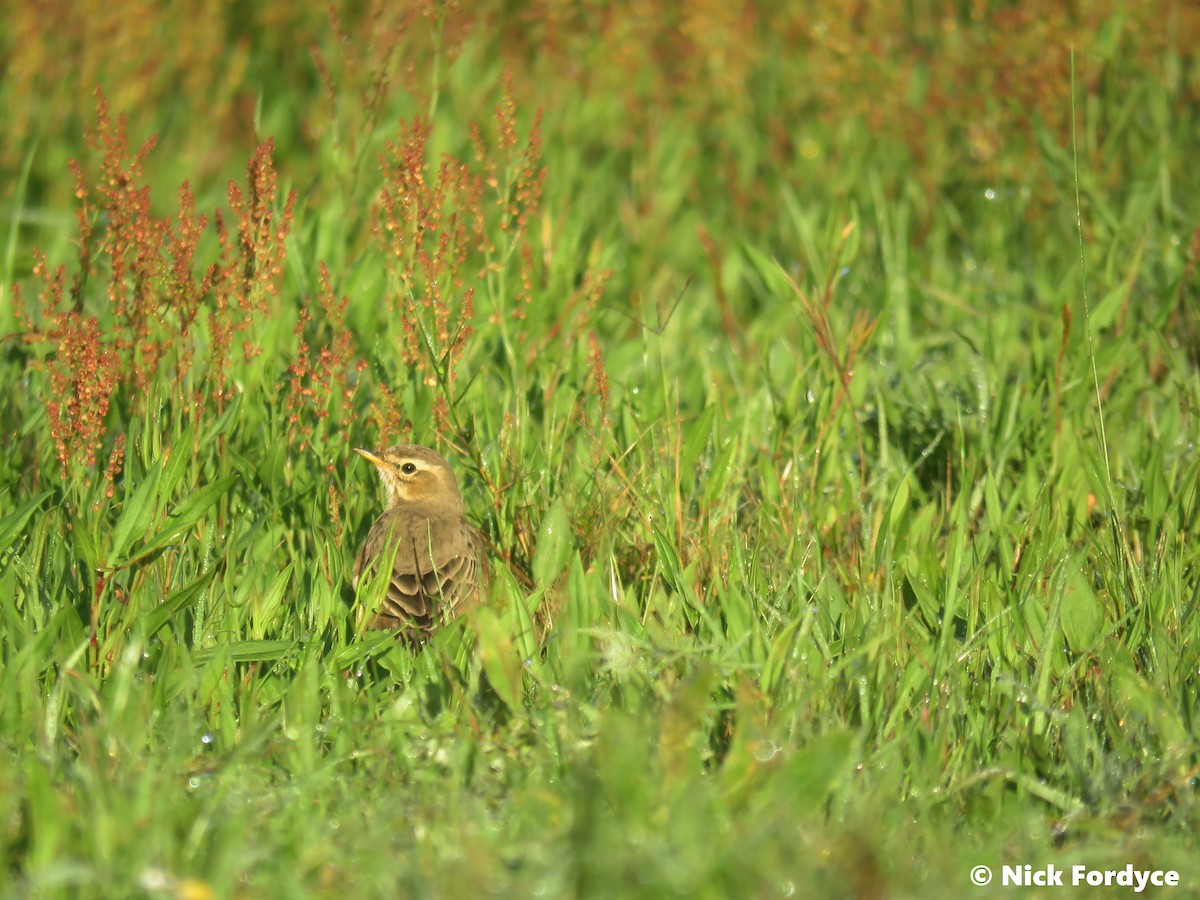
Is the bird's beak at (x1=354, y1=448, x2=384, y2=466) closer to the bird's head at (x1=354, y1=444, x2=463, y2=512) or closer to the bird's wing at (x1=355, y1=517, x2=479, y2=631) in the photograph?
the bird's head at (x1=354, y1=444, x2=463, y2=512)

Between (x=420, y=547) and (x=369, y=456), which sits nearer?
(x=420, y=547)

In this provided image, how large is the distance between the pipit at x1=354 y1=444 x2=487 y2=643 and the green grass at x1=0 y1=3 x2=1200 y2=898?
0.13m

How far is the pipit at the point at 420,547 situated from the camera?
4.69m

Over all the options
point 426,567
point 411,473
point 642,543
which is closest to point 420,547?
point 426,567

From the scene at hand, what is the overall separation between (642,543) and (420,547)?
762 millimetres

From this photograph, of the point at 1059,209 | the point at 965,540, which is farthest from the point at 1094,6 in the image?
the point at 965,540

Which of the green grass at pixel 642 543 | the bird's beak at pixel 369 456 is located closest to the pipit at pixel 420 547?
the bird's beak at pixel 369 456

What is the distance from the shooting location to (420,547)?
4910 mm

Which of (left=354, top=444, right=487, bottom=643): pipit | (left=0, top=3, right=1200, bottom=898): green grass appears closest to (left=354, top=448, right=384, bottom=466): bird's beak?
(left=354, top=444, right=487, bottom=643): pipit

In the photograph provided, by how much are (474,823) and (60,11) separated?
6.77 m

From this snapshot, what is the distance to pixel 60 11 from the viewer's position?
8.35 meters

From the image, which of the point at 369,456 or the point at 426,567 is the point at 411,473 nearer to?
the point at 369,456

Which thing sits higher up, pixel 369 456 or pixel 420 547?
pixel 369 456

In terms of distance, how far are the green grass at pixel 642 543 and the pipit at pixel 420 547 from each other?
0.42 ft
